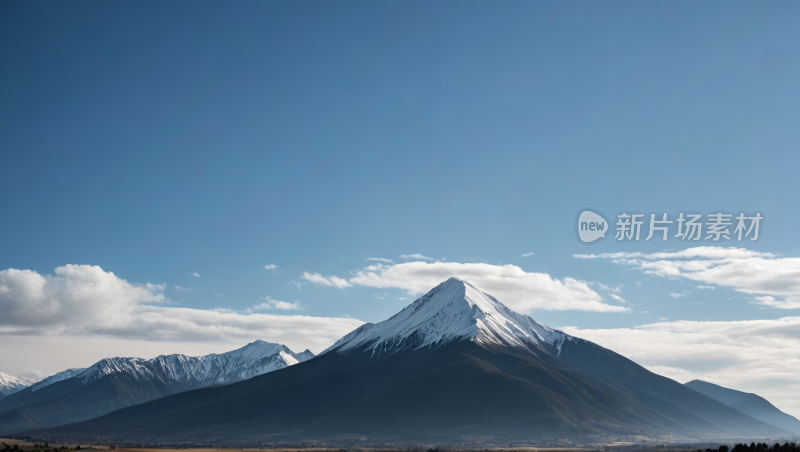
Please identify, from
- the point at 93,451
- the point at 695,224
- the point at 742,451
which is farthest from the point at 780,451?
the point at 93,451

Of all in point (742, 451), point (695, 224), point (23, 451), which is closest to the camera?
point (742, 451)

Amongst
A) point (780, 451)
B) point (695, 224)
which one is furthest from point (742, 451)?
point (695, 224)

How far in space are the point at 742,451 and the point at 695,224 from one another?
152 feet

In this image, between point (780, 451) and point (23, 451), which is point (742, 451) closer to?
point (780, 451)

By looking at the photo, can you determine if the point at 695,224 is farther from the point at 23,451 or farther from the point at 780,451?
the point at 23,451

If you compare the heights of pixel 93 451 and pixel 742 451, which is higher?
pixel 742 451

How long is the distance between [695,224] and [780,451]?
4659 centimetres

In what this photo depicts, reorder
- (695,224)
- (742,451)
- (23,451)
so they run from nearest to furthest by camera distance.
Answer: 1. (742,451)
2. (695,224)
3. (23,451)

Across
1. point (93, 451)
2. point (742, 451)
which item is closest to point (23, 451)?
point (93, 451)

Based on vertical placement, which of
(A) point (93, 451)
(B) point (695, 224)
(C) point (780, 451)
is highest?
(B) point (695, 224)

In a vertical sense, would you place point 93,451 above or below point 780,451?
below

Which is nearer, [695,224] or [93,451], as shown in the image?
[695,224]

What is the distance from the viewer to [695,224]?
136m

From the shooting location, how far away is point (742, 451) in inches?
4535
